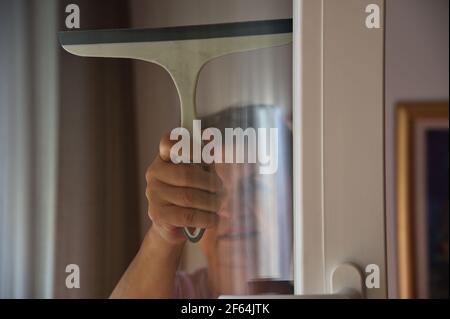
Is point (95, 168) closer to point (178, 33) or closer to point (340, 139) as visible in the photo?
point (178, 33)

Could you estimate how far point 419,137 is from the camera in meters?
0.87

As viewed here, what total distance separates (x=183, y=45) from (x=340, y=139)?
30 cm

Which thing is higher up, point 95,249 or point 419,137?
point 419,137

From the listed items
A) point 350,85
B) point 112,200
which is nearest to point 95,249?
point 112,200

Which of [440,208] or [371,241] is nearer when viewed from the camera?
[371,241]

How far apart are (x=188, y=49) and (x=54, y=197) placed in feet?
1.09

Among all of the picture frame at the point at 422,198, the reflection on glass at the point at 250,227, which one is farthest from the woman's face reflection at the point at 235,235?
the picture frame at the point at 422,198

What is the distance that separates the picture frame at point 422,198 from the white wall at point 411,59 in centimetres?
1

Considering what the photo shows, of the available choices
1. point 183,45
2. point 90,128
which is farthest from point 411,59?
point 90,128

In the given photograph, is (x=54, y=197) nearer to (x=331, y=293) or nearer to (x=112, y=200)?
(x=112, y=200)

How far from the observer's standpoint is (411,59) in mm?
863

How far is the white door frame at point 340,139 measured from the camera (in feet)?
2.52

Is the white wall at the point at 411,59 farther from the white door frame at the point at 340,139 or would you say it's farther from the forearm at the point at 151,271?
the forearm at the point at 151,271
